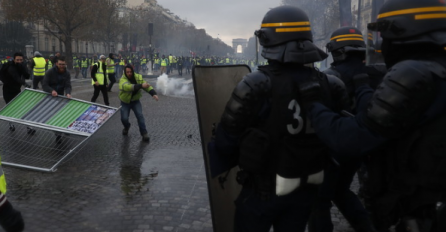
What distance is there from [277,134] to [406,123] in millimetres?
668

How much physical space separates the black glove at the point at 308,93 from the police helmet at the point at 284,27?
0.30 metres

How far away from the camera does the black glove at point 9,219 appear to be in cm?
275

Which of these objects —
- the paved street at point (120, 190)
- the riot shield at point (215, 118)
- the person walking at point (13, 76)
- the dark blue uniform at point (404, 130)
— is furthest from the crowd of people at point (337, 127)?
the person walking at point (13, 76)

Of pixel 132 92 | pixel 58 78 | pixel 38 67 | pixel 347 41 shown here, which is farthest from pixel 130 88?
pixel 38 67

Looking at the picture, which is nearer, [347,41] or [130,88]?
[347,41]

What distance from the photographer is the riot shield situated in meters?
2.68

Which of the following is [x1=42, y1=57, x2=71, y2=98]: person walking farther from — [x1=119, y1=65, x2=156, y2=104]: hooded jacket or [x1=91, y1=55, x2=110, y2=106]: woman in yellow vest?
[x1=91, y1=55, x2=110, y2=106]: woman in yellow vest

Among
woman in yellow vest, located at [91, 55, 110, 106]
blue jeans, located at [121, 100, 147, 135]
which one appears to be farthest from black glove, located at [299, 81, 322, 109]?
woman in yellow vest, located at [91, 55, 110, 106]

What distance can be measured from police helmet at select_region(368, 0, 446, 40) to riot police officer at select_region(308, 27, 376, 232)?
93 cm

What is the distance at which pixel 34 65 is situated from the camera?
13.6m

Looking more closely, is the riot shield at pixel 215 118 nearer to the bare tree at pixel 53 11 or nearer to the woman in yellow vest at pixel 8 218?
the woman in yellow vest at pixel 8 218

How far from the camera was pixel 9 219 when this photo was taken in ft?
9.09

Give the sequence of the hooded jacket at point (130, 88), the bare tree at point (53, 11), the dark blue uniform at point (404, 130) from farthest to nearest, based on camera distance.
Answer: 1. the bare tree at point (53, 11)
2. the hooded jacket at point (130, 88)
3. the dark blue uniform at point (404, 130)

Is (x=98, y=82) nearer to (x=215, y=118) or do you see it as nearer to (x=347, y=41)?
(x=347, y=41)
